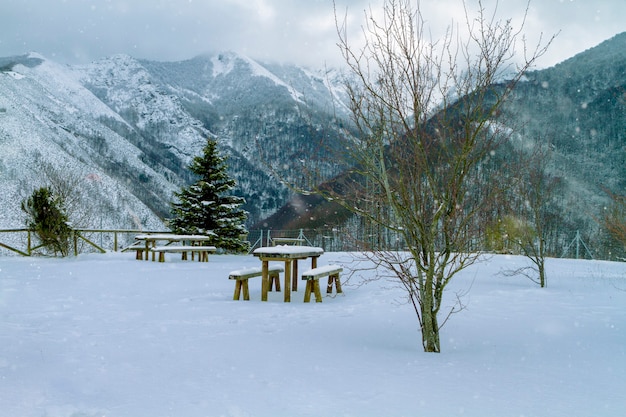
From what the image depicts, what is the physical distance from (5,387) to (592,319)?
6453mm

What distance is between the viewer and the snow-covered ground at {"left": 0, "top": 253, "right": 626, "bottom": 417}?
9.96 ft

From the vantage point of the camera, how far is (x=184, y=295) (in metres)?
7.72

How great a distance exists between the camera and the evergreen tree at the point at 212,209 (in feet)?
65.6

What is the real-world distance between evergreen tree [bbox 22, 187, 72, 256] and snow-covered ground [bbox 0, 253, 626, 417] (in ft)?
23.8

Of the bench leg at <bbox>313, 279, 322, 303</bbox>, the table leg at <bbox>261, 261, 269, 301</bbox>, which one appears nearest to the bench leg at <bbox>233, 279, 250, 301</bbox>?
the table leg at <bbox>261, 261, 269, 301</bbox>

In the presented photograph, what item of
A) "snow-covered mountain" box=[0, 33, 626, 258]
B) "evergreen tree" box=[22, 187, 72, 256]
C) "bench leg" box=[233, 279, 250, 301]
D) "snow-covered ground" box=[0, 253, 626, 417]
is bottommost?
"snow-covered ground" box=[0, 253, 626, 417]

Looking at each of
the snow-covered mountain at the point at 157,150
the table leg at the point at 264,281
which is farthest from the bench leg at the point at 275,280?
the snow-covered mountain at the point at 157,150

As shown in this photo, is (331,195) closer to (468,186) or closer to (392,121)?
(392,121)

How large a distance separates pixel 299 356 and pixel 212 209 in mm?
16623

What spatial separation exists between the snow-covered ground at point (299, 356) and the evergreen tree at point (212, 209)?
12.0 meters

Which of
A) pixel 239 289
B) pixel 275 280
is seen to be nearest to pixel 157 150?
pixel 275 280

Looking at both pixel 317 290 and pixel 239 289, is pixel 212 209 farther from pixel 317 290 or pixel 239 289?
pixel 317 290

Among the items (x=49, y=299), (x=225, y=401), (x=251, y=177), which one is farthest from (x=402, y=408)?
(x=251, y=177)

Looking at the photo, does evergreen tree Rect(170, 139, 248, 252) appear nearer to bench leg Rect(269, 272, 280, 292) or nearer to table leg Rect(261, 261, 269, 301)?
bench leg Rect(269, 272, 280, 292)
